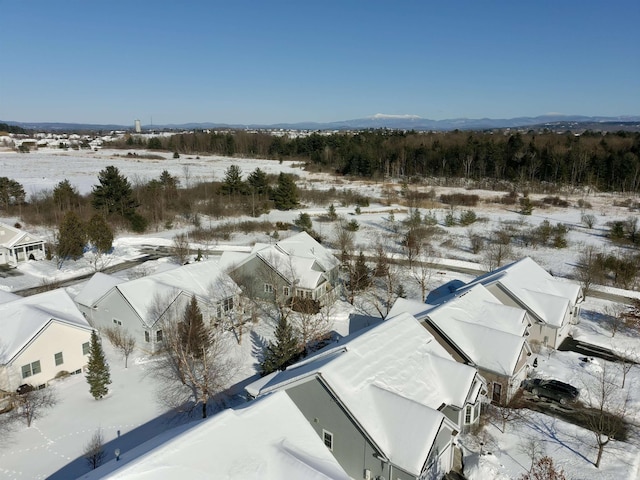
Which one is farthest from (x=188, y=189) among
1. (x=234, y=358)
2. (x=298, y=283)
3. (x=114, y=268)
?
(x=234, y=358)

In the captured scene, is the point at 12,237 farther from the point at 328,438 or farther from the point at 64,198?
the point at 328,438

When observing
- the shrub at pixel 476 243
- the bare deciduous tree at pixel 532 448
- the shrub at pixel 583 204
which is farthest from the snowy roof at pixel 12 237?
the shrub at pixel 583 204

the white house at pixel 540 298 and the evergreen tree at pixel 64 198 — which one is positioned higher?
the evergreen tree at pixel 64 198

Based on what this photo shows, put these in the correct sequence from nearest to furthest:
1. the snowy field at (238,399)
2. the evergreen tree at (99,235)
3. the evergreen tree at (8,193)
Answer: the snowy field at (238,399), the evergreen tree at (99,235), the evergreen tree at (8,193)

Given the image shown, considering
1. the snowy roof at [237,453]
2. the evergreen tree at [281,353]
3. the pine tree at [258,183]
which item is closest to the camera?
the snowy roof at [237,453]

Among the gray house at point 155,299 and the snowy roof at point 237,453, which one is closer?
the snowy roof at point 237,453

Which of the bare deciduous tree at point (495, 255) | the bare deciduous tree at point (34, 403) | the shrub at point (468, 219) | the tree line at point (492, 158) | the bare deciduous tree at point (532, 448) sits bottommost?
the bare deciduous tree at point (532, 448)

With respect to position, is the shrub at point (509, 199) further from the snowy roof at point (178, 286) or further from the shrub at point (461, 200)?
the snowy roof at point (178, 286)

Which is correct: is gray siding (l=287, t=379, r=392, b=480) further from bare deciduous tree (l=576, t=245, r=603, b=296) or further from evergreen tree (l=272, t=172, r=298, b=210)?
evergreen tree (l=272, t=172, r=298, b=210)
